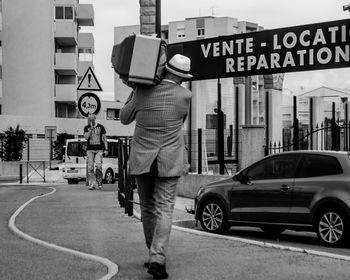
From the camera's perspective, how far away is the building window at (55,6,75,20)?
209ft

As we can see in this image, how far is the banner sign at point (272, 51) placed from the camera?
1761 centimetres

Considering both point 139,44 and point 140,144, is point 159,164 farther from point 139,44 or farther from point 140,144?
point 139,44

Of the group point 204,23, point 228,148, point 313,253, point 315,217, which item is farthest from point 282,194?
point 204,23

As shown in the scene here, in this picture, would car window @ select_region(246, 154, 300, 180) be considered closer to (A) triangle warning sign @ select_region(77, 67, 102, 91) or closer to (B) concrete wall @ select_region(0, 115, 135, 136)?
(A) triangle warning sign @ select_region(77, 67, 102, 91)

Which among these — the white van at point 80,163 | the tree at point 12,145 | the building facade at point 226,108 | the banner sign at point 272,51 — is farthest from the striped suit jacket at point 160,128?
the tree at point 12,145

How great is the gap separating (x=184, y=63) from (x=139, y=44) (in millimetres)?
494

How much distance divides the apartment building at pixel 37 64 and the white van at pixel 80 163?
2411 centimetres

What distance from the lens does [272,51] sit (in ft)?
61.4

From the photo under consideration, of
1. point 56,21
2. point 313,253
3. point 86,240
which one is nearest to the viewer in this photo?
point 313,253

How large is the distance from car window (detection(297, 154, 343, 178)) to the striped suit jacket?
4058 millimetres

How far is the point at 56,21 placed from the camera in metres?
62.2

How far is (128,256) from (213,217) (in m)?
4.16

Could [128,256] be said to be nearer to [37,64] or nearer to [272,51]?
[272,51]

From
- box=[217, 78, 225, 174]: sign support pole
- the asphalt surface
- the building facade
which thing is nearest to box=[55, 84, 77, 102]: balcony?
the building facade
